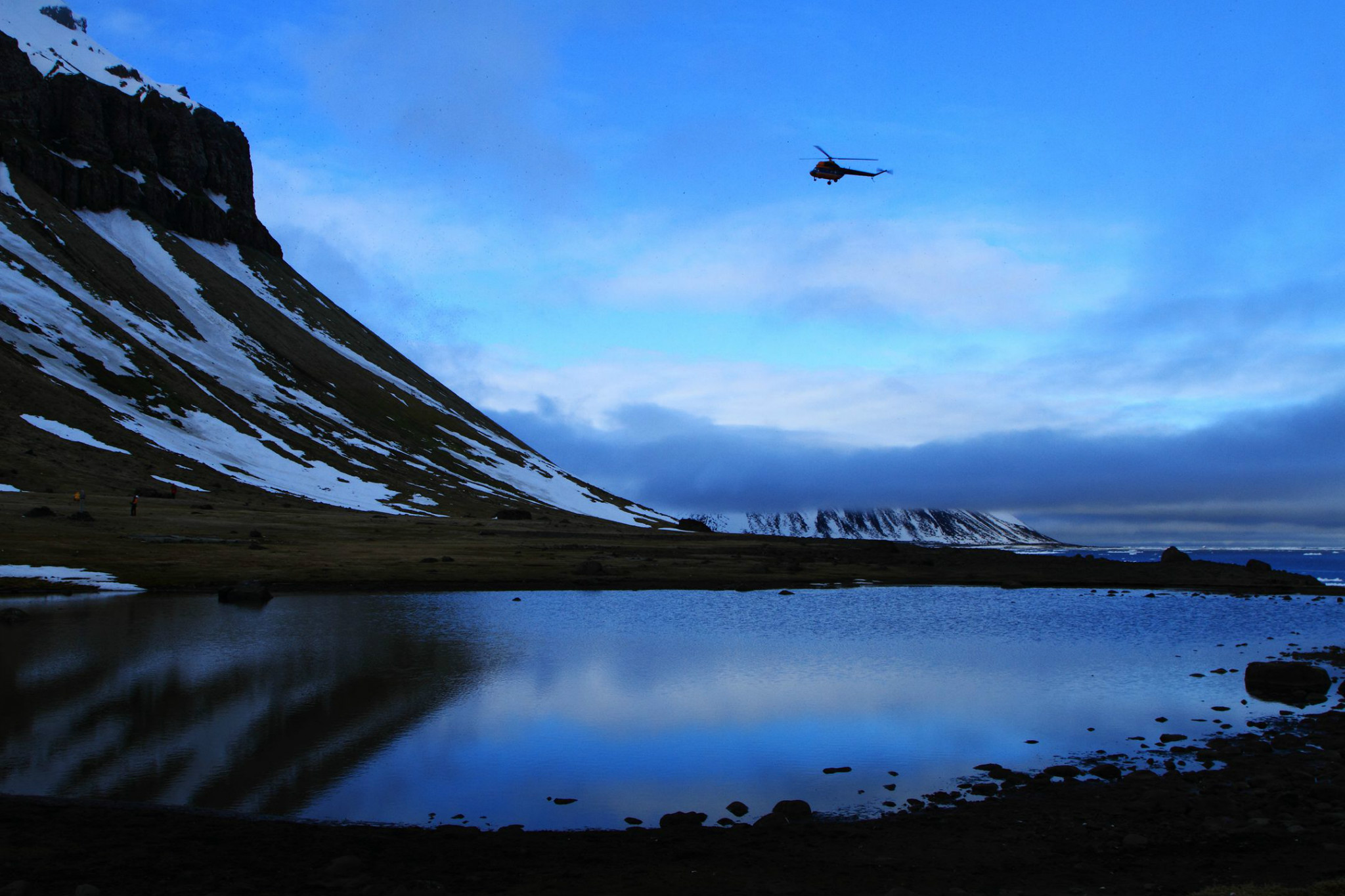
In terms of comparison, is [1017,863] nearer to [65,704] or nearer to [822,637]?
[65,704]

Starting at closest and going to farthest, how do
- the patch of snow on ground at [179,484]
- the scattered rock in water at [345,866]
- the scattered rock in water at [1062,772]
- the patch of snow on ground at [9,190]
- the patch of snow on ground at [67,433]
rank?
the scattered rock in water at [345,866], the scattered rock in water at [1062,772], the patch of snow on ground at [179,484], the patch of snow on ground at [67,433], the patch of snow on ground at [9,190]

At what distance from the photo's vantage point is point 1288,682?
32.1 meters

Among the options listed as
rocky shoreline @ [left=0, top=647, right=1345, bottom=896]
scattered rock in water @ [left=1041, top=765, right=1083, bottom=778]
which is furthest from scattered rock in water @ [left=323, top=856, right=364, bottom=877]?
scattered rock in water @ [left=1041, top=765, right=1083, bottom=778]

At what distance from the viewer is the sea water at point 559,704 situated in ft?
66.4

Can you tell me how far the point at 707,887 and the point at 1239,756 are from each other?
54.7ft

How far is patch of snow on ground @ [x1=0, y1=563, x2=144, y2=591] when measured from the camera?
170 ft

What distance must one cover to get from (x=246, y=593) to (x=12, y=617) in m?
11.8

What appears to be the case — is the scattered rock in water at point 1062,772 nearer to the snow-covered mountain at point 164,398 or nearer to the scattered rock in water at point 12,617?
the scattered rock in water at point 12,617

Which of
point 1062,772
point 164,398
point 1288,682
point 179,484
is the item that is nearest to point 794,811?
point 1062,772

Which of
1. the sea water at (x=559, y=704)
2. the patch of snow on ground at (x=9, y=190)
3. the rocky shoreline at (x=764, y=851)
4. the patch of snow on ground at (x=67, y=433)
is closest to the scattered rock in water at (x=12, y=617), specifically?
the sea water at (x=559, y=704)

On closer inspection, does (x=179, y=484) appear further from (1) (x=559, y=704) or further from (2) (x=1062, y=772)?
(2) (x=1062, y=772)

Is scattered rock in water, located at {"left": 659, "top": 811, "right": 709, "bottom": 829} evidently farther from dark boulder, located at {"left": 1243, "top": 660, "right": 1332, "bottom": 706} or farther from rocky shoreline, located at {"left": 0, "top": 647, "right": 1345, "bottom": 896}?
dark boulder, located at {"left": 1243, "top": 660, "right": 1332, "bottom": 706}

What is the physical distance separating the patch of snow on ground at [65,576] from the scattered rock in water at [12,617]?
1093cm

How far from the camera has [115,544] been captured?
6356 cm
